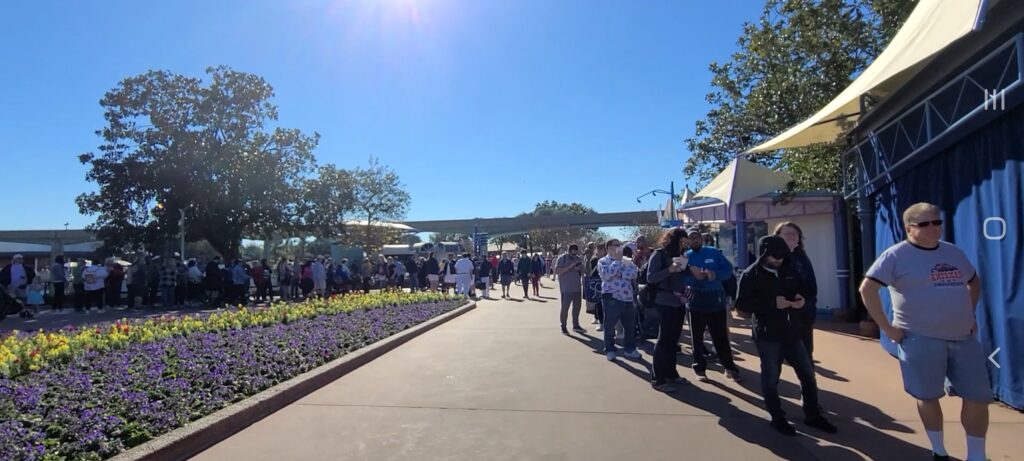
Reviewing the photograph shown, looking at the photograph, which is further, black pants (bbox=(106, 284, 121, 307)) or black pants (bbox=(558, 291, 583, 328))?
black pants (bbox=(106, 284, 121, 307))

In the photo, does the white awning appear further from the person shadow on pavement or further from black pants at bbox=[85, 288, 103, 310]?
black pants at bbox=[85, 288, 103, 310]

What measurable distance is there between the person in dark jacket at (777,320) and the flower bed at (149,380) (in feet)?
15.2

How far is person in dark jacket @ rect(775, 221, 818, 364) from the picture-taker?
15.7 ft

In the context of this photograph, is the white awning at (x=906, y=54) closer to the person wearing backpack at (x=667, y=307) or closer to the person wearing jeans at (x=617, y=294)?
the person wearing backpack at (x=667, y=307)

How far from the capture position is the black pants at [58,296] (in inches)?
646

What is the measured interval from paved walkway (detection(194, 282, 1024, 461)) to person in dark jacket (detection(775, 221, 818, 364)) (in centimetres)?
78

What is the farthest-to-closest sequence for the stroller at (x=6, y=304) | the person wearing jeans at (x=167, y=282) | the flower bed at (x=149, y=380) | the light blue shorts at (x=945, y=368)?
the person wearing jeans at (x=167, y=282)
the stroller at (x=6, y=304)
the flower bed at (x=149, y=380)
the light blue shorts at (x=945, y=368)

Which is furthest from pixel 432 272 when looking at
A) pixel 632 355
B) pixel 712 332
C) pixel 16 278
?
pixel 712 332

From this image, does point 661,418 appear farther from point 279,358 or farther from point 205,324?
point 205,324

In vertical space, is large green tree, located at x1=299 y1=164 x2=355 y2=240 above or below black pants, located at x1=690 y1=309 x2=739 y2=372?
above

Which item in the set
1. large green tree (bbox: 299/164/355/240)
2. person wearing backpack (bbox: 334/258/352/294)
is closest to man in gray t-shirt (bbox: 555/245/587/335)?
person wearing backpack (bbox: 334/258/352/294)

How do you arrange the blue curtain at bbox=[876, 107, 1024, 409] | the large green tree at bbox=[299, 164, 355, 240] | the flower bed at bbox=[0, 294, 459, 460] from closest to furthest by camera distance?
the flower bed at bbox=[0, 294, 459, 460] → the blue curtain at bbox=[876, 107, 1024, 409] → the large green tree at bbox=[299, 164, 355, 240]


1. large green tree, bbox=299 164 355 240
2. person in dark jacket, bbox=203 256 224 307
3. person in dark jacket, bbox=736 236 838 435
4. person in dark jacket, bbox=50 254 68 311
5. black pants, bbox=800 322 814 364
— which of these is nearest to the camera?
person in dark jacket, bbox=736 236 838 435

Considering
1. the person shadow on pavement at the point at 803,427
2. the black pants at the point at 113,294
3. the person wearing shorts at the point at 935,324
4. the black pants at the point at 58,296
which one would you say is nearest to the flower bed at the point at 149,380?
the person shadow on pavement at the point at 803,427
